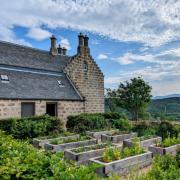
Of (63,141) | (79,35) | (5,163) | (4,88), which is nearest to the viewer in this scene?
(5,163)

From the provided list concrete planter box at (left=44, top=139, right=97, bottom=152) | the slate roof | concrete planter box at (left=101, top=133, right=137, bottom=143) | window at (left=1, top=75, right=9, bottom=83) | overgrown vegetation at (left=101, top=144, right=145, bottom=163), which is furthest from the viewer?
the slate roof

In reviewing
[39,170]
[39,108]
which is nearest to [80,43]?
[39,108]

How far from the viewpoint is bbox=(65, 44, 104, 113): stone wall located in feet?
73.7

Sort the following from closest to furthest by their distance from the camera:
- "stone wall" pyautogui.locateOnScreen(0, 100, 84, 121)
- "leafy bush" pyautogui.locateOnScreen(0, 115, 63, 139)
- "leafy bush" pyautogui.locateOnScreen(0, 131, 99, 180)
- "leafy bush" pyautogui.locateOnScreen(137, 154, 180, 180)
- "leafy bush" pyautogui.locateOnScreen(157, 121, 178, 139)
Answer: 1. "leafy bush" pyautogui.locateOnScreen(0, 131, 99, 180)
2. "leafy bush" pyautogui.locateOnScreen(137, 154, 180, 180)
3. "leafy bush" pyautogui.locateOnScreen(0, 115, 63, 139)
4. "leafy bush" pyautogui.locateOnScreen(157, 121, 178, 139)
5. "stone wall" pyautogui.locateOnScreen(0, 100, 84, 121)

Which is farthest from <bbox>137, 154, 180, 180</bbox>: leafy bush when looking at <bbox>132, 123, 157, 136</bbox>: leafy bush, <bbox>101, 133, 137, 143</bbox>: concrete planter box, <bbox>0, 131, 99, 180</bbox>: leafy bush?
<bbox>132, 123, 157, 136</bbox>: leafy bush

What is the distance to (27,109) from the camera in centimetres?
1662

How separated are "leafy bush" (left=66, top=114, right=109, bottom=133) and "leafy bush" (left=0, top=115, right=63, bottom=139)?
1851 mm

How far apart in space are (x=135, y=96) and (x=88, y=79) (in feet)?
31.6

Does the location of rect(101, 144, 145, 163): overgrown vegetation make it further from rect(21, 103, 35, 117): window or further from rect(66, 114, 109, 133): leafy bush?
rect(21, 103, 35, 117): window

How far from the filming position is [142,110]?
105ft

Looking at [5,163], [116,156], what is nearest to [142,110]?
[116,156]

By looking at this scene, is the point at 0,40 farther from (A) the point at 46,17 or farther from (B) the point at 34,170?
(B) the point at 34,170

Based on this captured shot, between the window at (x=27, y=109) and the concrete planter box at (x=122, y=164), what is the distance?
9.86 meters

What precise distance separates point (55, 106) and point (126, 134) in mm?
6994
